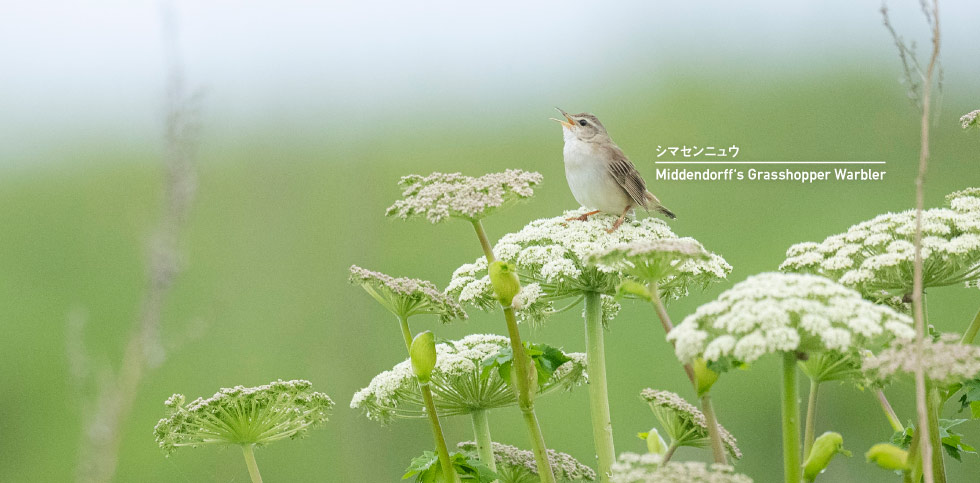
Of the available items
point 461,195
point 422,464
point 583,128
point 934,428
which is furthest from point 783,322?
point 583,128

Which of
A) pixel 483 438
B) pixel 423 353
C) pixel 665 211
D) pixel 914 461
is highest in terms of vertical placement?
pixel 665 211

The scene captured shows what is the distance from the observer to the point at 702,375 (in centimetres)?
119

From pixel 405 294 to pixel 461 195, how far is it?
19 centimetres

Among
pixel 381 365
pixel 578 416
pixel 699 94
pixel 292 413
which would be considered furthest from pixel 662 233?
pixel 699 94

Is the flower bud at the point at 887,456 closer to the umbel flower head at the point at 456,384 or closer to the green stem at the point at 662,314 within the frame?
the green stem at the point at 662,314

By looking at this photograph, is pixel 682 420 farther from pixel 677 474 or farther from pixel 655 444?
pixel 677 474

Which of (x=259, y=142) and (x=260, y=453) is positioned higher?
(x=259, y=142)

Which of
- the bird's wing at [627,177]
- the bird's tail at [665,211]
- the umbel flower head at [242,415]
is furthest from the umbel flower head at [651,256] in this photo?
the bird's tail at [665,211]

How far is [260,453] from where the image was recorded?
4742 millimetres

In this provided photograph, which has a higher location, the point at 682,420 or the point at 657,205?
the point at 657,205

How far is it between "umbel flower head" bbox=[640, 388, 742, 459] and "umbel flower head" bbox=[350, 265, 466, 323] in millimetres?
383

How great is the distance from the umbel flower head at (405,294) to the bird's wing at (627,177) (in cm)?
74

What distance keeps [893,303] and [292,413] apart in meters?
1.16

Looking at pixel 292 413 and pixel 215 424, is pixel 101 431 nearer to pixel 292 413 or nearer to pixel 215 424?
pixel 215 424
